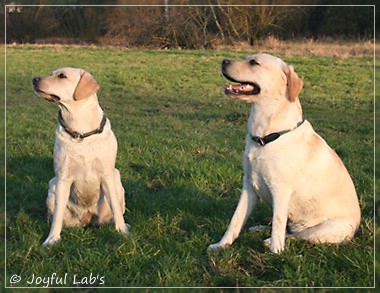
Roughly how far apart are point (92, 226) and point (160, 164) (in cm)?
178

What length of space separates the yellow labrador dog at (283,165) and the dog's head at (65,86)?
4.09ft

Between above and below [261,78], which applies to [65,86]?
below

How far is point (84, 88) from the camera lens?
14.4 ft

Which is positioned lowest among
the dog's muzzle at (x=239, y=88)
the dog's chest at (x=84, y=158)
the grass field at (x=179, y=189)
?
the grass field at (x=179, y=189)

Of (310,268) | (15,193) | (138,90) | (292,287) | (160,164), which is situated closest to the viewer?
(292,287)

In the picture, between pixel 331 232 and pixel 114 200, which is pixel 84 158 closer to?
pixel 114 200

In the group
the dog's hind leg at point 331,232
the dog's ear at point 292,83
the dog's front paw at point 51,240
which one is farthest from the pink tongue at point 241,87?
the dog's front paw at point 51,240

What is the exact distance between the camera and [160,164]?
6.53 meters

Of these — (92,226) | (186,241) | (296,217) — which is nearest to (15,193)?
(92,226)

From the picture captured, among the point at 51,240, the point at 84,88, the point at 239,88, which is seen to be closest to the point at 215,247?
the point at 239,88

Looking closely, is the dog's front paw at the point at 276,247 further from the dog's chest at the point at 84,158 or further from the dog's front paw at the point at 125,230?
the dog's chest at the point at 84,158

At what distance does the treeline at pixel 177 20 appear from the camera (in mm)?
4020

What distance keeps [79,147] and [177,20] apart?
2.00 m

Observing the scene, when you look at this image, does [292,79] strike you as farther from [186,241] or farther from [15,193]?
[15,193]
